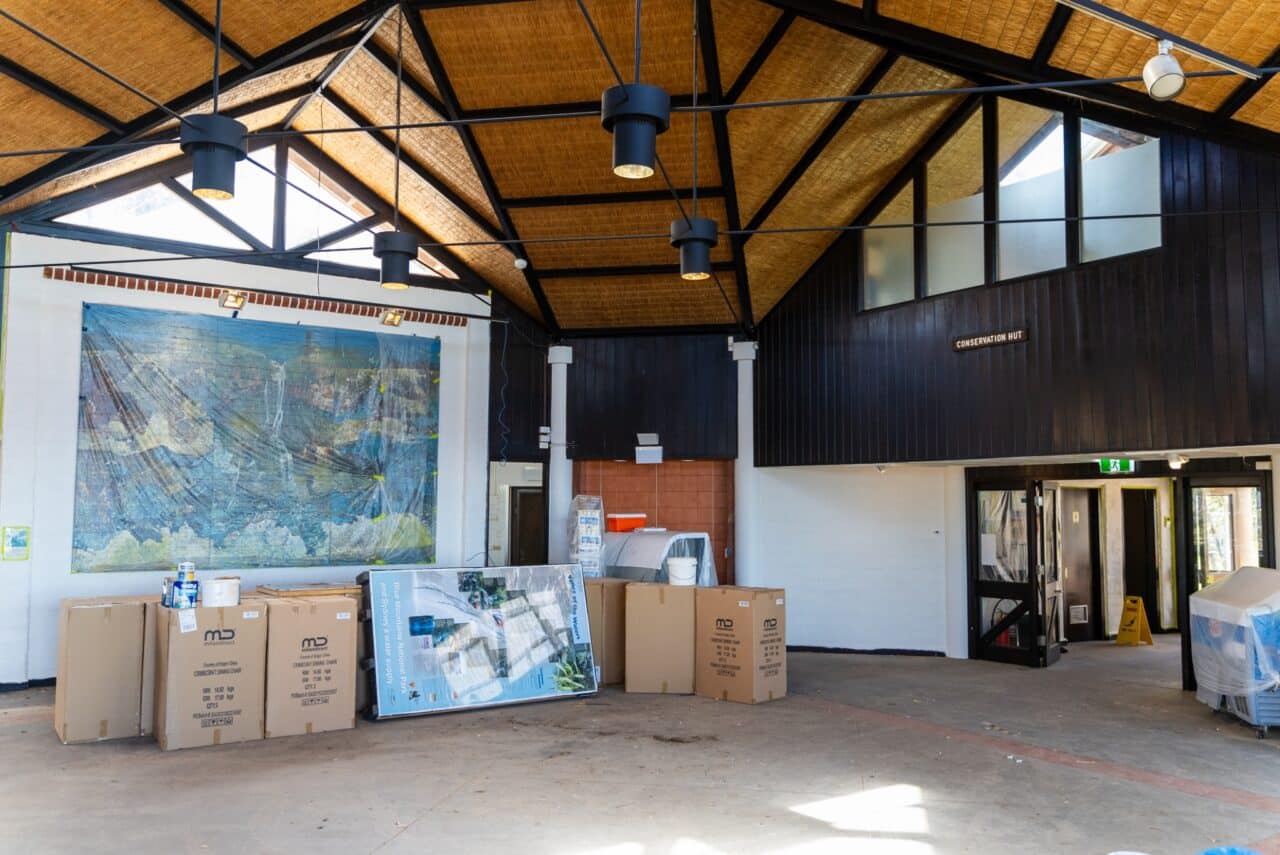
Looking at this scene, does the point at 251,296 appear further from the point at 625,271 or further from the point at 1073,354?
the point at 1073,354

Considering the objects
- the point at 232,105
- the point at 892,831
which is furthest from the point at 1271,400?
the point at 232,105

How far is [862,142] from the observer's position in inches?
357

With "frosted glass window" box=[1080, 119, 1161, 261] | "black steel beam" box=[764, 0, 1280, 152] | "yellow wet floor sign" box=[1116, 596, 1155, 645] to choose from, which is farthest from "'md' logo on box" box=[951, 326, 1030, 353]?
"yellow wet floor sign" box=[1116, 596, 1155, 645]

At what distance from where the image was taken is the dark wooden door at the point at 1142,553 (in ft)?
41.9

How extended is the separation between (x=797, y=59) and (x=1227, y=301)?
3769 millimetres

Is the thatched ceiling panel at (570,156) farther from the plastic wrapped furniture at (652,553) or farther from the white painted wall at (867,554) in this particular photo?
the white painted wall at (867,554)

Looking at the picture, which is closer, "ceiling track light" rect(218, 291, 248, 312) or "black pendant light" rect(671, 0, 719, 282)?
"black pendant light" rect(671, 0, 719, 282)

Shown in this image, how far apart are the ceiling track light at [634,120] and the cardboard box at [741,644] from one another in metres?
4.69

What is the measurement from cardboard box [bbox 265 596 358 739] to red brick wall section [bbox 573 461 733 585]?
4.56 metres

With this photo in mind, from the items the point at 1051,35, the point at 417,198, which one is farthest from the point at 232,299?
the point at 1051,35

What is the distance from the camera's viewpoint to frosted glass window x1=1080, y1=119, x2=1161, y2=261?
7.39 meters

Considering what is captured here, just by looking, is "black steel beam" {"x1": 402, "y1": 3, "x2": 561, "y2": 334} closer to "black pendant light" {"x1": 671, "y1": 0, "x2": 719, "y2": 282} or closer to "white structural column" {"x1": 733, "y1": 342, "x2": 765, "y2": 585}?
"black pendant light" {"x1": 671, "y1": 0, "x2": 719, "y2": 282}

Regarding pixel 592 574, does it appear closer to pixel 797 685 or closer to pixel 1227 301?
pixel 797 685

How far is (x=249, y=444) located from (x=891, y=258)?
6.71m
